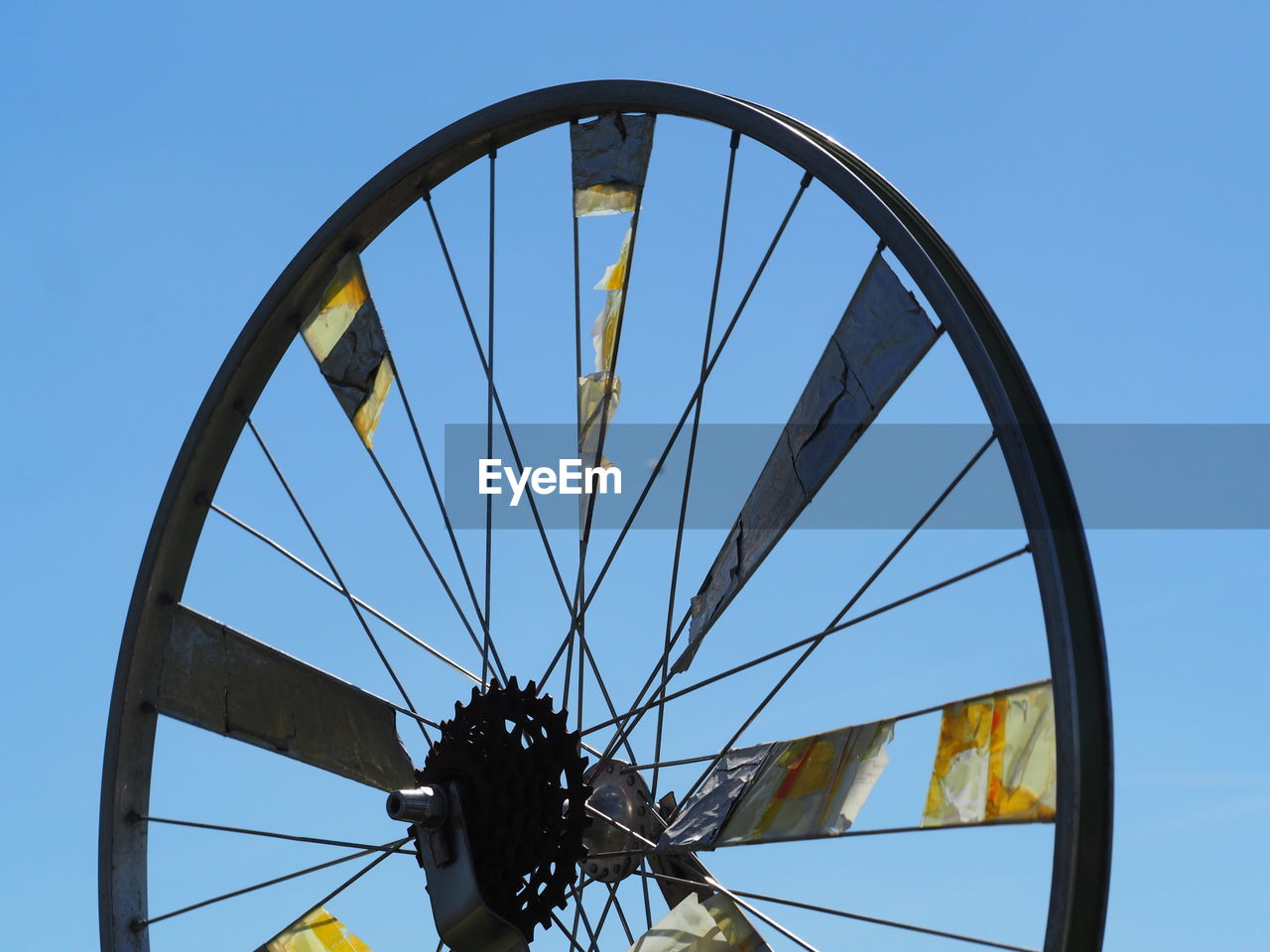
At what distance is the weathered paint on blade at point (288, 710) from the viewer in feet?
24.5

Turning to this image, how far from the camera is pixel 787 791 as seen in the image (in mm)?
6012

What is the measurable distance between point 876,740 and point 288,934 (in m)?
3.05

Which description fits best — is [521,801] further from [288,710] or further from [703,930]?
[288,710]

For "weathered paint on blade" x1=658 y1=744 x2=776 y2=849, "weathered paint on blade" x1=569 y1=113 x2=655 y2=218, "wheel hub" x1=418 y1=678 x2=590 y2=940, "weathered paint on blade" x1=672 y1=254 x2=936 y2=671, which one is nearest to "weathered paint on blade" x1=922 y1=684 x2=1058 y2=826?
"weathered paint on blade" x1=658 y1=744 x2=776 y2=849

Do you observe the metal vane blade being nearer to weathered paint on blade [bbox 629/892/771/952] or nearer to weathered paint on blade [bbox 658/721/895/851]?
weathered paint on blade [bbox 658/721/895/851]

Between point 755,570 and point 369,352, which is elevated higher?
point 369,352

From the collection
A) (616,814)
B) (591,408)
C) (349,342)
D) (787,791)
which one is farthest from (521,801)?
(349,342)

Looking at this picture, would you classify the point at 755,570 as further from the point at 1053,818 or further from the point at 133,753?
the point at 133,753

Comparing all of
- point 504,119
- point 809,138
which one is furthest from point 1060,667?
point 504,119

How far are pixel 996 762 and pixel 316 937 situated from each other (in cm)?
346

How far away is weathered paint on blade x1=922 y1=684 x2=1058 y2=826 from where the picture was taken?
515 centimetres

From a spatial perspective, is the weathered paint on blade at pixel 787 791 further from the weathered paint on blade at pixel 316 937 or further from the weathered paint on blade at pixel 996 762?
the weathered paint on blade at pixel 316 937

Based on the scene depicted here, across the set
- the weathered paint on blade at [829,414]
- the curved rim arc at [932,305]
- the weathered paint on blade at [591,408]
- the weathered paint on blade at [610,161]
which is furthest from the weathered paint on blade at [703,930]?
the weathered paint on blade at [610,161]

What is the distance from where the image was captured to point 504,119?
7066 millimetres
